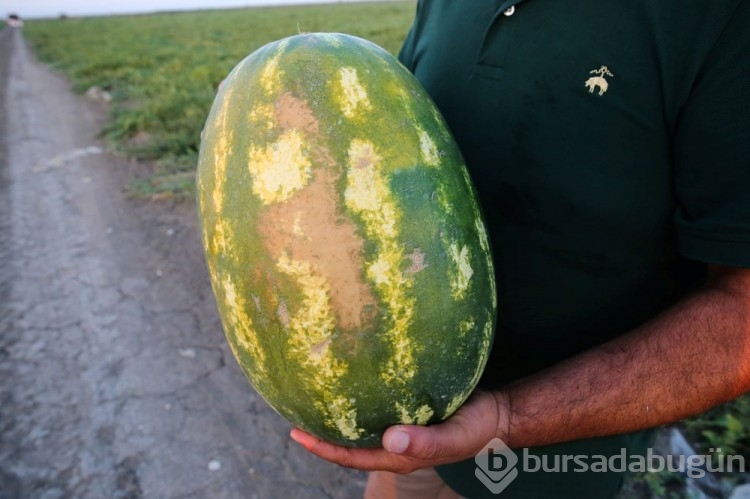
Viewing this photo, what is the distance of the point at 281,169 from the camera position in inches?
42.4

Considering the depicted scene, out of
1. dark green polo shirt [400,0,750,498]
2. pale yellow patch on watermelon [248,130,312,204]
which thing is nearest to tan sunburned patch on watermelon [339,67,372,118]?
pale yellow patch on watermelon [248,130,312,204]

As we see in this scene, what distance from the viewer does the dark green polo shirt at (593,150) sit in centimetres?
105

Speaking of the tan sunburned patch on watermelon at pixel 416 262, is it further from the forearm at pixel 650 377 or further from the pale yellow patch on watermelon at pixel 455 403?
the forearm at pixel 650 377

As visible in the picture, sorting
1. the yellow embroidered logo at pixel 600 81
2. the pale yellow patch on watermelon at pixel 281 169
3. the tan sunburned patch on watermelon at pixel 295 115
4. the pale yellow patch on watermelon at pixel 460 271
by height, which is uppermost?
the yellow embroidered logo at pixel 600 81

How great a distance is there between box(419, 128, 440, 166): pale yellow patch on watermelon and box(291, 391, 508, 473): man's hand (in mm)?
557

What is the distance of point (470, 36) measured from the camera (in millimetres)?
1390

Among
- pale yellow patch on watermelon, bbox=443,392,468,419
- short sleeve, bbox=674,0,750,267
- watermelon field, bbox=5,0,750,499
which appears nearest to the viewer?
short sleeve, bbox=674,0,750,267

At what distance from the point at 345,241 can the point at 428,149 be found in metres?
0.27

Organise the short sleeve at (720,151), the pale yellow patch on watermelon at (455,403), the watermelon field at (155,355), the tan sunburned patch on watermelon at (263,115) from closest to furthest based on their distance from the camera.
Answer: the short sleeve at (720,151) < the tan sunburned patch on watermelon at (263,115) < the pale yellow patch on watermelon at (455,403) < the watermelon field at (155,355)

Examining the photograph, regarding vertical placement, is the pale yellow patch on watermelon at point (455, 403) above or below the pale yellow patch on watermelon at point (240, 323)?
below

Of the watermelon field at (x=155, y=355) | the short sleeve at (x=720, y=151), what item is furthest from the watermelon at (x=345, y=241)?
the watermelon field at (x=155, y=355)

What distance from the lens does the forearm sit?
1.15m

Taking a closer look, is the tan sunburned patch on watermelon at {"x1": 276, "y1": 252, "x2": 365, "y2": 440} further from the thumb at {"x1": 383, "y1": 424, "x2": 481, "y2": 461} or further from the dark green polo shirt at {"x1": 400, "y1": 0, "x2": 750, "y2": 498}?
the dark green polo shirt at {"x1": 400, "y1": 0, "x2": 750, "y2": 498}

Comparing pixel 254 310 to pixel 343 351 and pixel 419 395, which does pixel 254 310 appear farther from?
pixel 419 395
